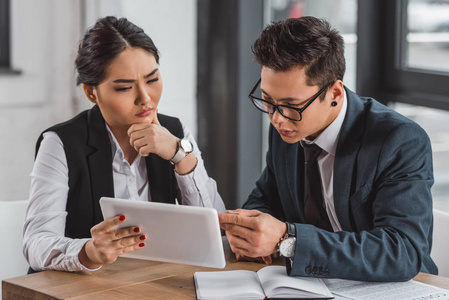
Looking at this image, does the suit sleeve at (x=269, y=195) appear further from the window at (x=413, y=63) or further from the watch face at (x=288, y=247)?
the window at (x=413, y=63)

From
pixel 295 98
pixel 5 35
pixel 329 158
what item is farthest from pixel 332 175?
pixel 5 35

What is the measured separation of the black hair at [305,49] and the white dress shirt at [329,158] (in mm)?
147

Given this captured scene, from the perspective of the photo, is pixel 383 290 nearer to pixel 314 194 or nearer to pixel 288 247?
pixel 288 247

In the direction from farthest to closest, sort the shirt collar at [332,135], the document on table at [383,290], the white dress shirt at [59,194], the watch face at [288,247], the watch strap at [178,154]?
the watch strap at [178,154] < the shirt collar at [332,135] < the white dress shirt at [59,194] < the watch face at [288,247] < the document on table at [383,290]

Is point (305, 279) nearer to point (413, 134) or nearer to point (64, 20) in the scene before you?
point (413, 134)

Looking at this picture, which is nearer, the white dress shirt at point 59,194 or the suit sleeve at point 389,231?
the suit sleeve at point 389,231

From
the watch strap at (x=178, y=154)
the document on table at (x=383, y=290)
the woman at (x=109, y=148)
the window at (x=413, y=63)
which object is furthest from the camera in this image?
the window at (x=413, y=63)

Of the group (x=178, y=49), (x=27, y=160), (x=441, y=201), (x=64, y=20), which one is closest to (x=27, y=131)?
(x=27, y=160)

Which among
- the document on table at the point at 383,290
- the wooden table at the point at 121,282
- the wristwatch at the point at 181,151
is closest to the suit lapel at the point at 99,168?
the wristwatch at the point at 181,151

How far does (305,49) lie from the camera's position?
1984mm

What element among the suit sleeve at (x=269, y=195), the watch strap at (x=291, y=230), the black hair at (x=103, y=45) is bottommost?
the suit sleeve at (x=269, y=195)

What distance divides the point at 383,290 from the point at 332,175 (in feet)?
1.58

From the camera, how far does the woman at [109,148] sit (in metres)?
2.19

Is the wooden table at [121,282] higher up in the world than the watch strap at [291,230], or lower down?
lower down
